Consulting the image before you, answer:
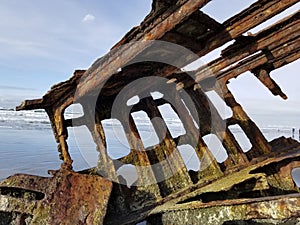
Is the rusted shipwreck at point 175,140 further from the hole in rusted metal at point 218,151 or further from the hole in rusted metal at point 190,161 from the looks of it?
the hole in rusted metal at point 218,151

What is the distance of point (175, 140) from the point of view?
4.42m

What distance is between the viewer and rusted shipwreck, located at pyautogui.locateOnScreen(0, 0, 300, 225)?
2479 mm

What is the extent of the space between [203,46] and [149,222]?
1.90 metres

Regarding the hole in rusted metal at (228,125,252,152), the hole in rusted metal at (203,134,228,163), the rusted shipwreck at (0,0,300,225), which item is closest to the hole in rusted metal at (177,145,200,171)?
the hole in rusted metal at (203,134,228,163)

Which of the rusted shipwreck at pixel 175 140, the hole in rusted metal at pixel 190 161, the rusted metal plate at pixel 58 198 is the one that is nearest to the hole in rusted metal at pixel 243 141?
the hole in rusted metal at pixel 190 161

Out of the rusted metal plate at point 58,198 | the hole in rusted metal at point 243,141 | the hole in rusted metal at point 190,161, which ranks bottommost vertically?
the rusted metal plate at point 58,198

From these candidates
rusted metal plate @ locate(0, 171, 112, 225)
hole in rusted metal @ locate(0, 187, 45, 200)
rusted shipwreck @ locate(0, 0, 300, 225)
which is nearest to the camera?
rusted shipwreck @ locate(0, 0, 300, 225)

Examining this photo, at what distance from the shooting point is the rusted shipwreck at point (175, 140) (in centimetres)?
248

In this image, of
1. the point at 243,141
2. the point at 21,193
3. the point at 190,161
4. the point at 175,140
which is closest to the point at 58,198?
the point at 21,193

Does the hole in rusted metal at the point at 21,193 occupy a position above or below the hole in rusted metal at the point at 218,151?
below

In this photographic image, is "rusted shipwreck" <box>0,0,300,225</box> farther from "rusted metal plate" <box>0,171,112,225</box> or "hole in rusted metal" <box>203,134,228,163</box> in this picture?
"hole in rusted metal" <box>203,134,228,163</box>

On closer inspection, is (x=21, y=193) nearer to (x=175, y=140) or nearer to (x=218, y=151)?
(x=175, y=140)

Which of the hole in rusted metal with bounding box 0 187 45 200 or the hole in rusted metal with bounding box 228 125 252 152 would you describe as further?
the hole in rusted metal with bounding box 228 125 252 152

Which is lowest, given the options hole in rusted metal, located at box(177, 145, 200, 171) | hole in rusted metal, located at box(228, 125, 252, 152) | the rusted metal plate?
the rusted metal plate
